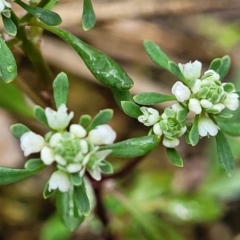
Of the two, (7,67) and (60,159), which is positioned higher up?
(7,67)

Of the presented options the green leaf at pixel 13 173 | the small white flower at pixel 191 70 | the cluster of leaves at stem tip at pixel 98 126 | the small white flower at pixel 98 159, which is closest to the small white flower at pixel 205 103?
the cluster of leaves at stem tip at pixel 98 126

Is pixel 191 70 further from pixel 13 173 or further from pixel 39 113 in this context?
pixel 13 173

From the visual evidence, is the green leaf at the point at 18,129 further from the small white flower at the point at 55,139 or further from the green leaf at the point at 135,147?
the green leaf at the point at 135,147

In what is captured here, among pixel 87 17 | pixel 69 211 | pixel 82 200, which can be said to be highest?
pixel 87 17

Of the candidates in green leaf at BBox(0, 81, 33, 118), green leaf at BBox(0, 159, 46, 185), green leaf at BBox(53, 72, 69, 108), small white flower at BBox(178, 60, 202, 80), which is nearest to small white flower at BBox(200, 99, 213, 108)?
A: small white flower at BBox(178, 60, 202, 80)

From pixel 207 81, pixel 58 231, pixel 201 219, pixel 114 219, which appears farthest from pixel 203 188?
pixel 207 81

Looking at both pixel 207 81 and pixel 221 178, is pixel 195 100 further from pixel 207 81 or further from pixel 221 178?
→ pixel 221 178

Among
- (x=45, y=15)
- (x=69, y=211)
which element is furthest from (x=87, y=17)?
(x=69, y=211)

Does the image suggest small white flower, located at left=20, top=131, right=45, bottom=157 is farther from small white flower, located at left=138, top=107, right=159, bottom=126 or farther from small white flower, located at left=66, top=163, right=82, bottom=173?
small white flower, located at left=138, top=107, right=159, bottom=126
